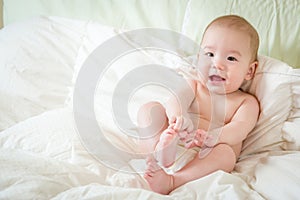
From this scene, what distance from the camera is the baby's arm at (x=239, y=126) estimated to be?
1030mm

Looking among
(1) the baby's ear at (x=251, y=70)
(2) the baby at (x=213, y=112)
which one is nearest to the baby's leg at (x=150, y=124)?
(2) the baby at (x=213, y=112)

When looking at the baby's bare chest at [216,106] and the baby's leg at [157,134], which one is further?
the baby's bare chest at [216,106]

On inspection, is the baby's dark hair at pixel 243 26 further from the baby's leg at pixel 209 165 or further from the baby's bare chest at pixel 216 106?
the baby's leg at pixel 209 165

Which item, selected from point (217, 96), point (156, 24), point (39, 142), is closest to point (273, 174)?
point (217, 96)

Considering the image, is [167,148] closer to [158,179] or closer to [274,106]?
[158,179]

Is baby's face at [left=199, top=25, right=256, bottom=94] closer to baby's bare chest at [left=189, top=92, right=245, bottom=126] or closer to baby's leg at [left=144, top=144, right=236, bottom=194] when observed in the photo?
baby's bare chest at [left=189, top=92, right=245, bottom=126]

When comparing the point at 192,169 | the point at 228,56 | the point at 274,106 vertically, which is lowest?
the point at 192,169

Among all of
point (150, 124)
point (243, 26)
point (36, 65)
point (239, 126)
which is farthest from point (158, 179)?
point (36, 65)

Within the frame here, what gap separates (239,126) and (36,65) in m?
0.77

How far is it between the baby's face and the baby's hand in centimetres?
18

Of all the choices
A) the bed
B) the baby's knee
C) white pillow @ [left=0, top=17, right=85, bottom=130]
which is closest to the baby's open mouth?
the bed

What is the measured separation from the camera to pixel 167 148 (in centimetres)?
95

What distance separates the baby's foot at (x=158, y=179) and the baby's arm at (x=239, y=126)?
6.1 inches

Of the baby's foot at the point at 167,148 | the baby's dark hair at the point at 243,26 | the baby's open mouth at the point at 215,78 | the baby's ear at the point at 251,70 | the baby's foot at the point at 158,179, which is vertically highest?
the baby's dark hair at the point at 243,26
